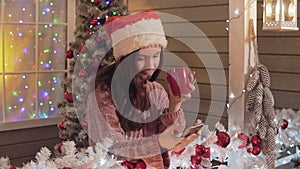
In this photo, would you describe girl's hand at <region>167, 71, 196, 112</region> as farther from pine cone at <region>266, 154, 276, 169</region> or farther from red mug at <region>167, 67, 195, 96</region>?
pine cone at <region>266, 154, 276, 169</region>

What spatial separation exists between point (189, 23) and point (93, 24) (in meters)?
0.73

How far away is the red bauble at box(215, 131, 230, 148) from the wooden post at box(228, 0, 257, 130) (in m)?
0.21

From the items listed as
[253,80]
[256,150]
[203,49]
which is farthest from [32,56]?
[256,150]

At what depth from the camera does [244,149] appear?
7.88 feet

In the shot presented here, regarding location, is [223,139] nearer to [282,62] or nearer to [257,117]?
[257,117]

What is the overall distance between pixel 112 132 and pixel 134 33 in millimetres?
437

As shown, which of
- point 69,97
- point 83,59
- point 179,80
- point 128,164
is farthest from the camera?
point 69,97

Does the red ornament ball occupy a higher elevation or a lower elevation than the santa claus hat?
lower

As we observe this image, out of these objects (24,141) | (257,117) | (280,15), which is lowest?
(24,141)

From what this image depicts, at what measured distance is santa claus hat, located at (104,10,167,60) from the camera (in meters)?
1.93

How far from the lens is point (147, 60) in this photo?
1.95 metres

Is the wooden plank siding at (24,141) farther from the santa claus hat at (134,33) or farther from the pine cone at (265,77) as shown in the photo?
the pine cone at (265,77)

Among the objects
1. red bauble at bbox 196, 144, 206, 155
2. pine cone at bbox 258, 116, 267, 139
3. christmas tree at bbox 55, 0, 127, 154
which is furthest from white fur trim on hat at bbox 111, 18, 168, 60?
christmas tree at bbox 55, 0, 127, 154

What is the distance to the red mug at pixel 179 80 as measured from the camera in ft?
6.44
